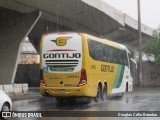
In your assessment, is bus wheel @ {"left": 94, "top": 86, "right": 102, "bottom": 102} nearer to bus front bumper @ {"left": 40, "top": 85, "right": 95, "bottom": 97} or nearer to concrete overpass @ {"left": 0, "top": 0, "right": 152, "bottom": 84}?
bus front bumper @ {"left": 40, "top": 85, "right": 95, "bottom": 97}

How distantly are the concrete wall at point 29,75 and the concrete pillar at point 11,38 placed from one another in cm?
1348

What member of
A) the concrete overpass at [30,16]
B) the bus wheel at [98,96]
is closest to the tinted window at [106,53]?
the bus wheel at [98,96]

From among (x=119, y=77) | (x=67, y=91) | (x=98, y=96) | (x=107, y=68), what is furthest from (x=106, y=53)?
(x=67, y=91)

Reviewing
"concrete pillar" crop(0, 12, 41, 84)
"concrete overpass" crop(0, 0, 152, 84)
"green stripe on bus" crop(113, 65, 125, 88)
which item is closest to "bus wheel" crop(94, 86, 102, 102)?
"green stripe on bus" crop(113, 65, 125, 88)

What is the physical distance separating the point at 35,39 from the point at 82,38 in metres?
33.9

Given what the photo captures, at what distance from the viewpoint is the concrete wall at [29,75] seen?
48.3m

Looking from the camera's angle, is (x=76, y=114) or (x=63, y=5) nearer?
(x=76, y=114)

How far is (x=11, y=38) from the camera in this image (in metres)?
34.2

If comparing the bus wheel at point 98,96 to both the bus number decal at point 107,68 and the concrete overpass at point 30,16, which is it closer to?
the bus number decal at point 107,68

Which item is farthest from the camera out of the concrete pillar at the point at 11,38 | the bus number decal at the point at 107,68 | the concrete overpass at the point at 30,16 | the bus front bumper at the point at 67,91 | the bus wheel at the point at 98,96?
the concrete pillar at the point at 11,38

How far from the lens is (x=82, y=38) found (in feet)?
64.3

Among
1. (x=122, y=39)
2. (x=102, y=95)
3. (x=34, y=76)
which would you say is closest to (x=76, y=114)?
(x=102, y=95)

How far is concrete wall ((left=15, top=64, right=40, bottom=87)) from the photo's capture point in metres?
48.3

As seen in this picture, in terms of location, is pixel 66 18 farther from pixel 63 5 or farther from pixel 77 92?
pixel 77 92
